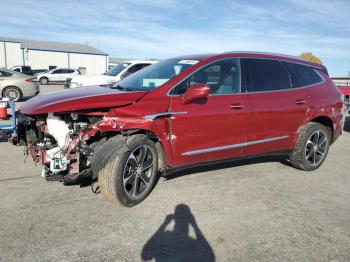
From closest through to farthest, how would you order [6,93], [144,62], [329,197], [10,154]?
[329,197] < [10,154] < [144,62] < [6,93]

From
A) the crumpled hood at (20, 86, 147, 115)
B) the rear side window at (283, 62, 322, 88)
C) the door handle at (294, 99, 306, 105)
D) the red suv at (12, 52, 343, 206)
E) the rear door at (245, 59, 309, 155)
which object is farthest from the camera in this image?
the rear side window at (283, 62, 322, 88)

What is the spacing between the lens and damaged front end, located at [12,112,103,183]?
3.52 meters

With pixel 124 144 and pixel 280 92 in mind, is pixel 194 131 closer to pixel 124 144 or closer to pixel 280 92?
pixel 124 144

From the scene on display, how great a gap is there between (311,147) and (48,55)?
51.1 m

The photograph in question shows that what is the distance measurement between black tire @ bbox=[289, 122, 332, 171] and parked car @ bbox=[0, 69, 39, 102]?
12412mm

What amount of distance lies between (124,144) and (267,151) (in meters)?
2.31

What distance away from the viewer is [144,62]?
12062 mm

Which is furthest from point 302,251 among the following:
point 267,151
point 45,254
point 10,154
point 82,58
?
point 82,58

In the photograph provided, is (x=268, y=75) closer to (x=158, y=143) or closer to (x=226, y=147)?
(x=226, y=147)

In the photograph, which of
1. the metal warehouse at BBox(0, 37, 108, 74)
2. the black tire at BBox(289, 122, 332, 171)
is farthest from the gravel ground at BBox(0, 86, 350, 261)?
the metal warehouse at BBox(0, 37, 108, 74)

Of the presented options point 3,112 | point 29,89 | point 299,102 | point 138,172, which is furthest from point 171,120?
point 29,89

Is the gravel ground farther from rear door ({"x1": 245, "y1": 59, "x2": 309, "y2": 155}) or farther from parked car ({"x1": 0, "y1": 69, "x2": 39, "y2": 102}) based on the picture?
parked car ({"x1": 0, "y1": 69, "x2": 39, "y2": 102})

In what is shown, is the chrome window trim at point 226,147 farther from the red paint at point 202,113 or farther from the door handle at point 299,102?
the door handle at point 299,102

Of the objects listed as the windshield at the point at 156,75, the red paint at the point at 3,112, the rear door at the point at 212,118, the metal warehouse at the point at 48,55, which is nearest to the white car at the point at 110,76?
the red paint at the point at 3,112
